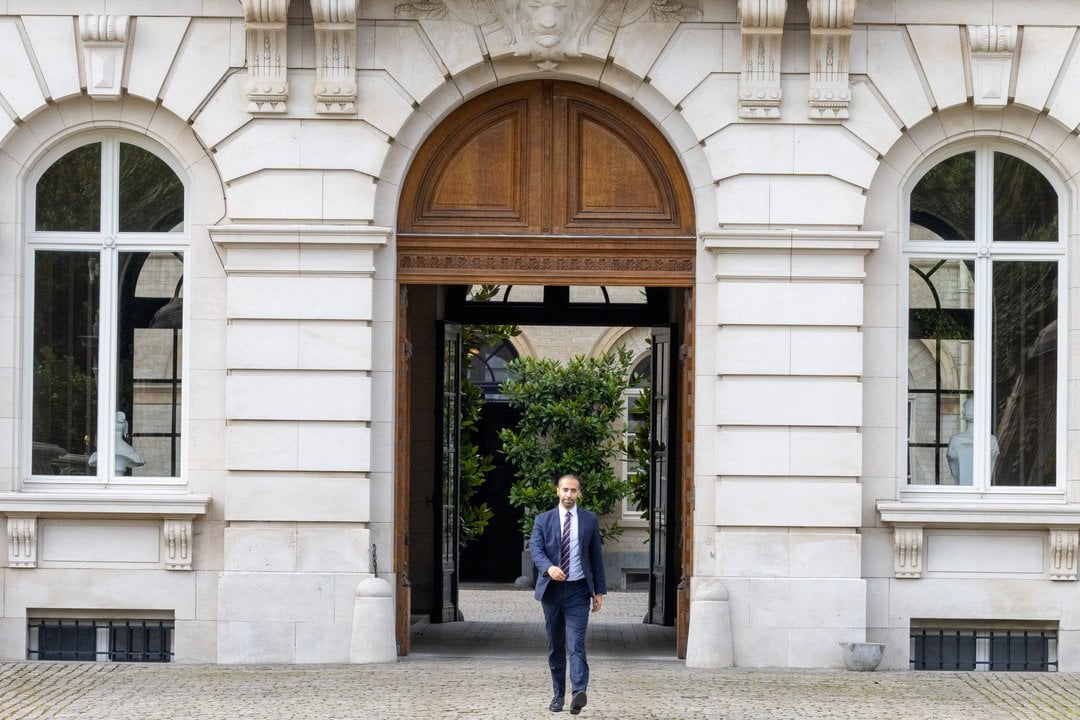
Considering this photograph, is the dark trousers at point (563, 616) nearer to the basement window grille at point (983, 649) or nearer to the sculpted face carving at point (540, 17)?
the basement window grille at point (983, 649)

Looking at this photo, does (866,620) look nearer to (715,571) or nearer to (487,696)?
(715,571)

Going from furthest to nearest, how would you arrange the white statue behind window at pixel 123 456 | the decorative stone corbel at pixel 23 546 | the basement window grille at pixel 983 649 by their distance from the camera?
the white statue behind window at pixel 123 456
the basement window grille at pixel 983 649
the decorative stone corbel at pixel 23 546

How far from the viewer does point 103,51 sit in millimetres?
15195

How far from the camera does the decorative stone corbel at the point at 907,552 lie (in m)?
15.1

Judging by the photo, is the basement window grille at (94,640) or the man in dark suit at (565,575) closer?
the man in dark suit at (565,575)

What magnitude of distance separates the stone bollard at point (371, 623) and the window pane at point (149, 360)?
232cm

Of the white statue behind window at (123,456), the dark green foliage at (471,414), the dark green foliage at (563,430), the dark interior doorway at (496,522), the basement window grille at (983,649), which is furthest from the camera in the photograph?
the dark interior doorway at (496,522)

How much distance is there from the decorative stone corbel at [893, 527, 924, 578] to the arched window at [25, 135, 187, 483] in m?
6.56

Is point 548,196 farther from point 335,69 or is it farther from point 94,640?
point 94,640

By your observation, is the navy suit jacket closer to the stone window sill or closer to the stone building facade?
the stone building facade

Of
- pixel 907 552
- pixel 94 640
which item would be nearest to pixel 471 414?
pixel 94 640

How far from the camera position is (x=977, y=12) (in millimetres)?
15156

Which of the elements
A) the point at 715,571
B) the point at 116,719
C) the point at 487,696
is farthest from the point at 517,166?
the point at 116,719

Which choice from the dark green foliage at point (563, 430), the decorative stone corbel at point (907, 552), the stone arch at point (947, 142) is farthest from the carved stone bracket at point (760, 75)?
the dark green foliage at point (563, 430)
